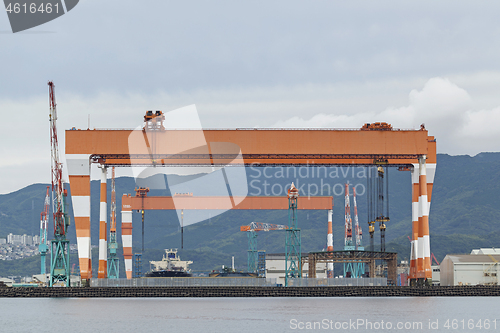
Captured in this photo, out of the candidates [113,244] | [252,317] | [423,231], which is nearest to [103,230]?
[252,317]

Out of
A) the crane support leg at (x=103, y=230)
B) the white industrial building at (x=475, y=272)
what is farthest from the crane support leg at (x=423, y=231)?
the crane support leg at (x=103, y=230)

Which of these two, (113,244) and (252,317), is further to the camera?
(113,244)

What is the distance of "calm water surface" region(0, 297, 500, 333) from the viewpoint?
152 feet

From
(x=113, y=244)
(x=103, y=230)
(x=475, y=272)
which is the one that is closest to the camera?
(x=103, y=230)

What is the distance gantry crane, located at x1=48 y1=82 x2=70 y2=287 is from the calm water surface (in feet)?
51.8

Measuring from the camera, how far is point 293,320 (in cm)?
5025

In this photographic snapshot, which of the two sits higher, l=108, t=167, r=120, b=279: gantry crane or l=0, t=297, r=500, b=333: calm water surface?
l=108, t=167, r=120, b=279: gantry crane

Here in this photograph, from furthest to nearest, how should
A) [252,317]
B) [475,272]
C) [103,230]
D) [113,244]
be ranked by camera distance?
[113,244] < [475,272] < [103,230] < [252,317]

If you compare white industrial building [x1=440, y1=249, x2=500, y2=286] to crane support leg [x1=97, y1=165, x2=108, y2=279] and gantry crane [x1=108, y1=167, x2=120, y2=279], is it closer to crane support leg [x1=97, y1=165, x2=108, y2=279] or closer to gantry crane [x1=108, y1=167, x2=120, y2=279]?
crane support leg [x1=97, y1=165, x2=108, y2=279]

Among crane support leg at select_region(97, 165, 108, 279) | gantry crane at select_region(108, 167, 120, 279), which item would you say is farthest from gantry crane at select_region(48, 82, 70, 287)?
gantry crane at select_region(108, 167, 120, 279)

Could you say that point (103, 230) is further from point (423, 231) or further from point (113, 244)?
point (113, 244)

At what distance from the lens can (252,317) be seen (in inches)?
2112

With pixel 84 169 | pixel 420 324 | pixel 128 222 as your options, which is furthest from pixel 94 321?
pixel 128 222

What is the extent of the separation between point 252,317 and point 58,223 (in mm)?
40641
